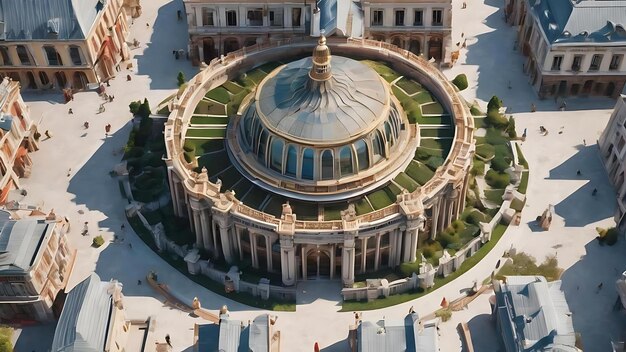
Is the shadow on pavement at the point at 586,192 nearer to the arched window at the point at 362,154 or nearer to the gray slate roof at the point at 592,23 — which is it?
the gray slate roof at the point at 592,23

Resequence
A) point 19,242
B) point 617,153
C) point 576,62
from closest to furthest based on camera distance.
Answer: point 19,242 → point 617,153 → point 576,62

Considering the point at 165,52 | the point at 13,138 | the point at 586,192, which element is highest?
the point at 165,52

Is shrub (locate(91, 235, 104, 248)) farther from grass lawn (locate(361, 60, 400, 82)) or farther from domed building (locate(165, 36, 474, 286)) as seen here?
grass lawn (locate(361, 60, 400, 82))

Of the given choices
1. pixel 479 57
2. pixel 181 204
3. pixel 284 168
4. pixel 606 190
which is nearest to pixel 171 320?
pixel 181 204

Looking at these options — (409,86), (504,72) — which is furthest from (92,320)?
(504,72)

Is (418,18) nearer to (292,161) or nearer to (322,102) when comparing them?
(322,102)

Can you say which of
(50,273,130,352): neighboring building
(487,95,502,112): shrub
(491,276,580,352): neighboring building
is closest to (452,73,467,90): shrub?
(487,95,502,112): shrub
